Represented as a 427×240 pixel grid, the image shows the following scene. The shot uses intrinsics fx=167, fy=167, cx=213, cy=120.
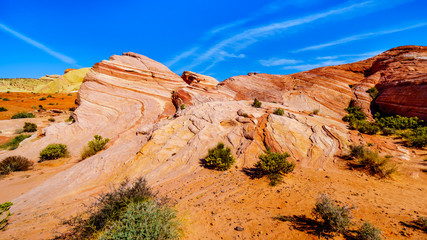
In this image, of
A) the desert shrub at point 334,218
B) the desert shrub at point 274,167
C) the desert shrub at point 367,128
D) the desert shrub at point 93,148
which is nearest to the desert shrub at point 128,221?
the desert shrub at point 334,218

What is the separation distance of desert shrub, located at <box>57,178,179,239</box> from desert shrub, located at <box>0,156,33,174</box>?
36.1 feet

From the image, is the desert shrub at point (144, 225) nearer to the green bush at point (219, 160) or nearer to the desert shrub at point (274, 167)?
the green bush at point (219, 160)

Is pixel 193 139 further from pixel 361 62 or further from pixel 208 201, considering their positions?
pixel 361 62

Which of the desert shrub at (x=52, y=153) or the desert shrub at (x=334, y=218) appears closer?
the desert shrub at (x=334, y=218)

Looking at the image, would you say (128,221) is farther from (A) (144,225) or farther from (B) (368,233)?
(B) (368,233)

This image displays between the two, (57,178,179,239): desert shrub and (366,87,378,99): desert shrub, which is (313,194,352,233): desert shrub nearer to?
(57,178,179,239): desert shrub

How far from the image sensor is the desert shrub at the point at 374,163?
6.80 meters

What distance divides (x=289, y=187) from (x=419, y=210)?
3296 millimetres

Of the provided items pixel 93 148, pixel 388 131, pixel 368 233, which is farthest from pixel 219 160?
pixel 388 131

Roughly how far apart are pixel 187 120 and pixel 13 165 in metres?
11.4

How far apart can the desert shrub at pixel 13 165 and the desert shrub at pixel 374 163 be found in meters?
19.5

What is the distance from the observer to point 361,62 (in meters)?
24.8

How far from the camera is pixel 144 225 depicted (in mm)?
3461

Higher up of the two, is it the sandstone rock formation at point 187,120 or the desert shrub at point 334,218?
the sandstone rock formation at point 187,120
